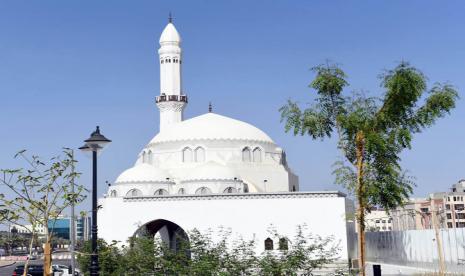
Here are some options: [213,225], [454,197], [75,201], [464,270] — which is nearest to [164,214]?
[213,225]

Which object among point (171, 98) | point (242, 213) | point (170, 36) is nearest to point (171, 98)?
point (171, 98)

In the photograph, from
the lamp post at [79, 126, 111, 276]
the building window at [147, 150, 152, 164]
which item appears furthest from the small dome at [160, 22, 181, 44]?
the lamp post at [79, 126, 111, 276]

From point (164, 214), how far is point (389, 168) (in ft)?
60.5

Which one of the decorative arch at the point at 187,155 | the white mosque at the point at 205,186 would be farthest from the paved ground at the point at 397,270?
the decorative arch at the point at 187,155

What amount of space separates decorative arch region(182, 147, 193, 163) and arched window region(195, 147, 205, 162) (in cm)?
42

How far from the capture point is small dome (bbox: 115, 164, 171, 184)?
37531 mm

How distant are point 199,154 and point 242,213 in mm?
10913

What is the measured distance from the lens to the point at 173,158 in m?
40.8

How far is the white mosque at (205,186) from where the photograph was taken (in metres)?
29.8

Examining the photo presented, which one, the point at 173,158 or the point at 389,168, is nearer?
the point at 389,168

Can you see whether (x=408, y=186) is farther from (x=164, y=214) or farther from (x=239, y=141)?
(x=239, y=141)

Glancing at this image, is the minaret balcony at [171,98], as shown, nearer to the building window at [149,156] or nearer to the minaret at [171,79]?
the minaret at [171,79]

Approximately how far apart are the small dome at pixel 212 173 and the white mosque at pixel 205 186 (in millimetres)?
62

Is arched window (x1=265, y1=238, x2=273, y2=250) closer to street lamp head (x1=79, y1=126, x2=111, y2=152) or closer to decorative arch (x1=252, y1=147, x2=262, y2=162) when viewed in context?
decorative arch (x1=252, y1=147, x2=262, y2=162)
